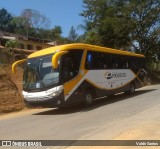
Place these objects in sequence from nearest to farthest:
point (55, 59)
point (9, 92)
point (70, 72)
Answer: point (55, 59) < point (70, 72) < point (9, 92)

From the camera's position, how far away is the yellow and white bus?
1513 centimetres

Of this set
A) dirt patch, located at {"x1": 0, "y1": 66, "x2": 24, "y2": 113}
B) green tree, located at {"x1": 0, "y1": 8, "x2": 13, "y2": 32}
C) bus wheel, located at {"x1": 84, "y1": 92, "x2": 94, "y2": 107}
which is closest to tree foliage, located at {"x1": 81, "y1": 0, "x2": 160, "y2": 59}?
dirt patch, located at {"x1": 0, "y1": 66, "x2": 24, "y2": 113}

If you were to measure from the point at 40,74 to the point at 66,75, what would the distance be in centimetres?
117

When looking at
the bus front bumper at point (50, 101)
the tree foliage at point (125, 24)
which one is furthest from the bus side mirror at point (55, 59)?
the tree foliage at point (125, 24)

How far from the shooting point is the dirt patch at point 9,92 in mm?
19473

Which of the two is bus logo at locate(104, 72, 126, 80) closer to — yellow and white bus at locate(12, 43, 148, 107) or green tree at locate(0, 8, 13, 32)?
yellow and white bus at locate(12, 43, 148, 107)

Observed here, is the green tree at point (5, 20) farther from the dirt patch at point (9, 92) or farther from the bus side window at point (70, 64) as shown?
the bus side window at point (70, 64)

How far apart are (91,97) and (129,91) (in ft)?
19.7

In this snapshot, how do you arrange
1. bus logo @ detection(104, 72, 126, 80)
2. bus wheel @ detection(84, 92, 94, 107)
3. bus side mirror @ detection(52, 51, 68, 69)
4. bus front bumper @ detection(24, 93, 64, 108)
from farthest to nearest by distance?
bus logo @ detection(104, 72, 126, 80)
bus wheel @ detection(84, 92, 94, 107)
bus front bumper @ detection(24, 93, 64, 108)
bus side mirror @ detection(52, 51, 68, 69)

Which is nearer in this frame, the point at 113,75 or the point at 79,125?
the point at 79,125

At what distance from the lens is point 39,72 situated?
51.1ft

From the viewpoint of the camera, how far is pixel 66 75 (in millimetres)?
15461

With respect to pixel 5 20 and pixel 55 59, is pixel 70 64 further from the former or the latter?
pixel 5 20

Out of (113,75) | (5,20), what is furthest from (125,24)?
(5,20)
